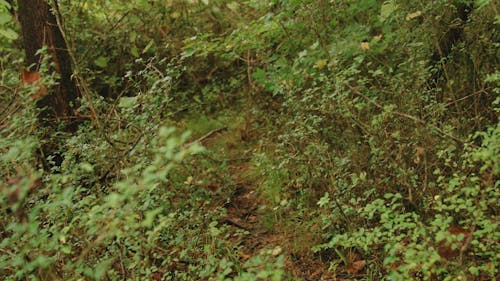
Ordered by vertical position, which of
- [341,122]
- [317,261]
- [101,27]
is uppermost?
[101,27]

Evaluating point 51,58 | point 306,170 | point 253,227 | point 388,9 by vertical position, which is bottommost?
point 253,227

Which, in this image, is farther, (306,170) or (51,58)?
(51,58)

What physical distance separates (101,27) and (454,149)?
19.4ft

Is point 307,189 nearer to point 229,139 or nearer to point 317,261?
point 317,261

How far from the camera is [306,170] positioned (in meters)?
4.02

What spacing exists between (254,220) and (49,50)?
274cm

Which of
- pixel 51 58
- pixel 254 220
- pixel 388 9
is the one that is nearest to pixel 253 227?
pixel 254 220

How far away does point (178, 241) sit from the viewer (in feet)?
11.3

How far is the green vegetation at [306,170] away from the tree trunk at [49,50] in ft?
0.48

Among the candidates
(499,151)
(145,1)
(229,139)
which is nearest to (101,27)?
(145,1)

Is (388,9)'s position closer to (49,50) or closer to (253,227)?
(253,227)

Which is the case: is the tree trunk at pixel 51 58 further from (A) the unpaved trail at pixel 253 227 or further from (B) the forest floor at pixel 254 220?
(A) the unpaved trail at pixel 253 227

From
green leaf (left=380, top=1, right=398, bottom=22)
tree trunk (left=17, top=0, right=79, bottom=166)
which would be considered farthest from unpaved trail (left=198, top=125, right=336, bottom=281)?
green leaf (left=380, top=1, right=398, bottom=22)

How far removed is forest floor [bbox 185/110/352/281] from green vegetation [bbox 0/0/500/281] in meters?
0.02
